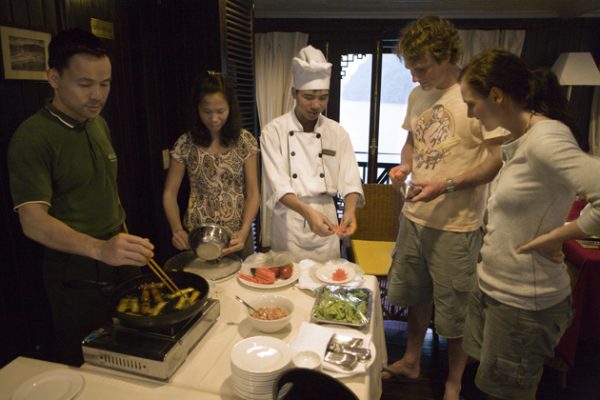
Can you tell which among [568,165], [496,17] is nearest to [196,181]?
[568,165]

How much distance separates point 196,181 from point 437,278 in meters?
1.21

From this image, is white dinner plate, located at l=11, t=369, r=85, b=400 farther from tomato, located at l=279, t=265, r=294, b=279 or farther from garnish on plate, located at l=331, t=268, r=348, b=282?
garnish on plate, located at l=331, t=268, r=348, b=282

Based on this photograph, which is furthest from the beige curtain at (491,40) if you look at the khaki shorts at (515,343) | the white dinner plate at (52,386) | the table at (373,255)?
the white dinner plate at (52,386)

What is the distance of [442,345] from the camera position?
2.67 metres

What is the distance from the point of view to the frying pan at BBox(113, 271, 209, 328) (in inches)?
44.9

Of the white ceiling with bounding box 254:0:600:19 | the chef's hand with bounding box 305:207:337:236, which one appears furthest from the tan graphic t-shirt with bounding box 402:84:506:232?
the white ceiling with bounding box 254:0:600:19

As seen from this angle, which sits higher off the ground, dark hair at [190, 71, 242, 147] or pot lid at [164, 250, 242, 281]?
dark hair at [190, 71, 242, 147]

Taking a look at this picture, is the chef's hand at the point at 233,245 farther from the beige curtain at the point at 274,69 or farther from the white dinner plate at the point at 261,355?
the beige curtain at the point at 274,69

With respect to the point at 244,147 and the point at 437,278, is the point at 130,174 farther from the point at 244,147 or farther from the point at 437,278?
the point at 437,278

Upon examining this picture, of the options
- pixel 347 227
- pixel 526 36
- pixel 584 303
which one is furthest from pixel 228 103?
pixel 526 36

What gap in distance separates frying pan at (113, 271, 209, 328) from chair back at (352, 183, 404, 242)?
1.89 metres

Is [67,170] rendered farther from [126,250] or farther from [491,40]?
[491,40]

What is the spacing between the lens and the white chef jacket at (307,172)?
2068 mm

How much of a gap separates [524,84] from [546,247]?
1.70ft
